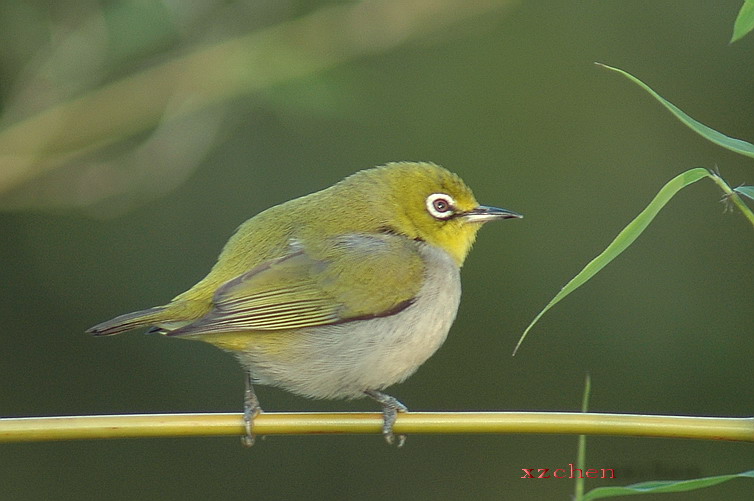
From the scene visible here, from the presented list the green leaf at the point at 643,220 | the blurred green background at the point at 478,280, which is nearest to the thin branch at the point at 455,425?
the green leaf at the point at 643,220

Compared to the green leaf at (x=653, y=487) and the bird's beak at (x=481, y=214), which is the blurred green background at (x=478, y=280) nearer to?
the bird's beak at (x=481, y=214)

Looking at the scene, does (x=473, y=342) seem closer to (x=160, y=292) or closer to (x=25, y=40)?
(x=160, y=292)

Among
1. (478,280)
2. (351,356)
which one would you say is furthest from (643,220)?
(478,280)

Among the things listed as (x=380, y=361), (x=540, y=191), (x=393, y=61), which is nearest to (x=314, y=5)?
(x=393, y=61)

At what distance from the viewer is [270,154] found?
246 inches

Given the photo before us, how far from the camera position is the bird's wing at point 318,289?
141 inches

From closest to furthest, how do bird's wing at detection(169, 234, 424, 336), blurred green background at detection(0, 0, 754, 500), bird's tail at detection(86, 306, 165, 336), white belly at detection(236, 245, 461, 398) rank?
bird's tail at detection(86, 306, 165, 336), bird's wing at detection(169, 234, 424, 336), white belly at detection(236, 245, 461, 398), blurred green background at detection(0, 0, 754, 500)

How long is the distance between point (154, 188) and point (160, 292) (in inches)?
44.9

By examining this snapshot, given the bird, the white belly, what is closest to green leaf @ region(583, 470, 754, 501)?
the bird

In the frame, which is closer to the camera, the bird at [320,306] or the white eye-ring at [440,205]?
the bird at [320,306]

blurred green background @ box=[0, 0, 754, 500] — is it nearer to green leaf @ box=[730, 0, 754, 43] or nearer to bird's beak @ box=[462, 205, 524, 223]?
bird's beak @ box=[462, 205, 524, 223]

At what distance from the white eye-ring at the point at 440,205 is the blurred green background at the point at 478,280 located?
1730 mm

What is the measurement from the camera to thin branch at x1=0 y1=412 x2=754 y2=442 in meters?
2.37

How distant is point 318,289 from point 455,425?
4.45 ft
